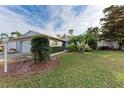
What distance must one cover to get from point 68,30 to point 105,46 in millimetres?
1428

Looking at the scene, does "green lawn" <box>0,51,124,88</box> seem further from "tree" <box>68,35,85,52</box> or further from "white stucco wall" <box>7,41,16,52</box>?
"tree" <box>68,35,85,52</box>

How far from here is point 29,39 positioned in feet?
16.9

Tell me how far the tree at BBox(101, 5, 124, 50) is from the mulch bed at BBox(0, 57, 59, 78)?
188 centimetres

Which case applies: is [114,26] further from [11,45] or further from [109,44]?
[11,45]

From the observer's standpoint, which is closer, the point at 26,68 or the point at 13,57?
the point at 26,68

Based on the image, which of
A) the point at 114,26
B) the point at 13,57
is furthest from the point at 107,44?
the point at 13,57

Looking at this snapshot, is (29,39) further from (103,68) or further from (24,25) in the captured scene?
(103,68)

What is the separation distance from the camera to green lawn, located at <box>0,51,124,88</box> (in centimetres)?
402

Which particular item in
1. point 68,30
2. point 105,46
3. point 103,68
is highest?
point 68,30

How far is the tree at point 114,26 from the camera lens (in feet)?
17.9

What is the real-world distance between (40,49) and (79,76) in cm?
162

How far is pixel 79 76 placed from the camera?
4.35m

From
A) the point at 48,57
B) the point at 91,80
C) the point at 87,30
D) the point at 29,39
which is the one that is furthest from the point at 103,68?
the point at 29,39
